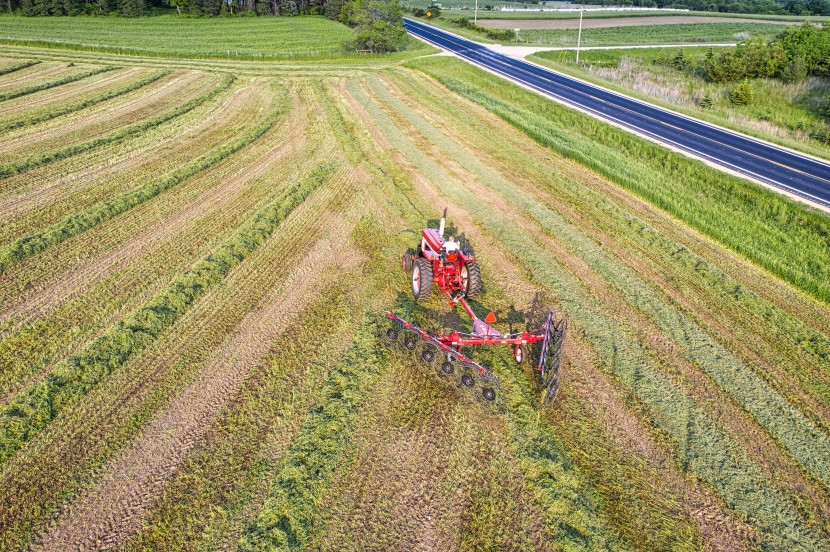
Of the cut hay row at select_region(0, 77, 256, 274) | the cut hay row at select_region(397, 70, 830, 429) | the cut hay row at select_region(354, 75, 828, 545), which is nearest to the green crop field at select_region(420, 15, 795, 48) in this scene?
the cut hay row at select_region(397, 70, 830, 429)

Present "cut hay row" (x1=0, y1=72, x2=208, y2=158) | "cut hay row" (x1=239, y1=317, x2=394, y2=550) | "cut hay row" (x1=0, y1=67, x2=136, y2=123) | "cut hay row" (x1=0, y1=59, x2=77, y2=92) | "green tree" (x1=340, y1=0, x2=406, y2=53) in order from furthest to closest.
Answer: "green tree" (x1=340, y1=0, x2=406, y2=53) → "cut hay row" (x1=0, y1=59, x2=77, y2=92) → "cut hay row" (x1=0, y1=67, x2=136, y2=123) → "cut hay row" (x1=0, y1=72, x2=208, y2=158) → "cut hay row" (x1=239, y1=317, x2=394, y2=550)

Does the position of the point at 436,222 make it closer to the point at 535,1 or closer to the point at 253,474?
the point at 253,474

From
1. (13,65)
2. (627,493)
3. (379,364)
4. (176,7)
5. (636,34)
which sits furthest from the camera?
(176,7)

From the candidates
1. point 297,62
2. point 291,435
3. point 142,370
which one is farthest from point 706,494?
point 297,62

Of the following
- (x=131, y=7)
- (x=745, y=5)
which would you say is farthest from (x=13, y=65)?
(x=745, y=5)

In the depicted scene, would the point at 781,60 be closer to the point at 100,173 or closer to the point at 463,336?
the point at 463,336

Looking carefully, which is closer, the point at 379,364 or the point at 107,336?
the point at 379,364

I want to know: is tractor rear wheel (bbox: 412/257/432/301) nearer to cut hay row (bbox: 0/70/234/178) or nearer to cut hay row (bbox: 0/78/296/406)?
cut hay row (bbox: 0/78/296/406)
